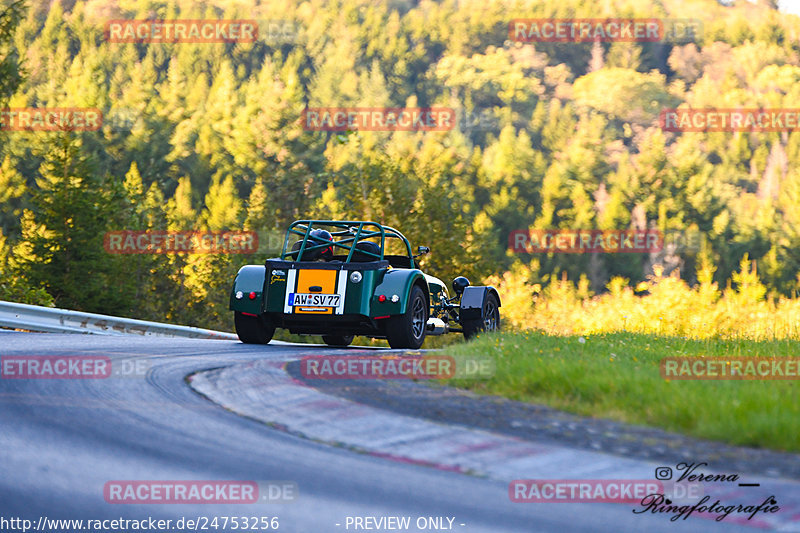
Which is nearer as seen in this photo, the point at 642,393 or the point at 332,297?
the point at 642,393

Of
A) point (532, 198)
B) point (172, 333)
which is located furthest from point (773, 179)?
point (172, 333)

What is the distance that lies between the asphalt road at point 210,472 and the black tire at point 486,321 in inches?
291

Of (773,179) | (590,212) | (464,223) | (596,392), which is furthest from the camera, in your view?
(773,179)

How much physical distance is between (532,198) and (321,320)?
9307 cm

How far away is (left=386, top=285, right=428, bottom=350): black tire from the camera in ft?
37.1

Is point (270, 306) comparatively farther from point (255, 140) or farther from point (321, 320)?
point (255, 140)

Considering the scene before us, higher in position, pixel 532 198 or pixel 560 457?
pixel 532 198

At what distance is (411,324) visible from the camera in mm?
11453

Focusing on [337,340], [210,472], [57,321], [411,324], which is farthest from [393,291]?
[210,472]

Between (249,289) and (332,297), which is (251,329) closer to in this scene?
(249,289)

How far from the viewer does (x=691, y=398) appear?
20.2 feet

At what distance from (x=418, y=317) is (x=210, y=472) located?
739 cm

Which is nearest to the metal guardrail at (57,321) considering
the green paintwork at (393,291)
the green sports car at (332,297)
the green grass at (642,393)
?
the green sports car at (332,297)

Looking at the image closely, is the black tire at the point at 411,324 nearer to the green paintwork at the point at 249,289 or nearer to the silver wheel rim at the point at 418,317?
the silver wheel rim at the point at 418,317
